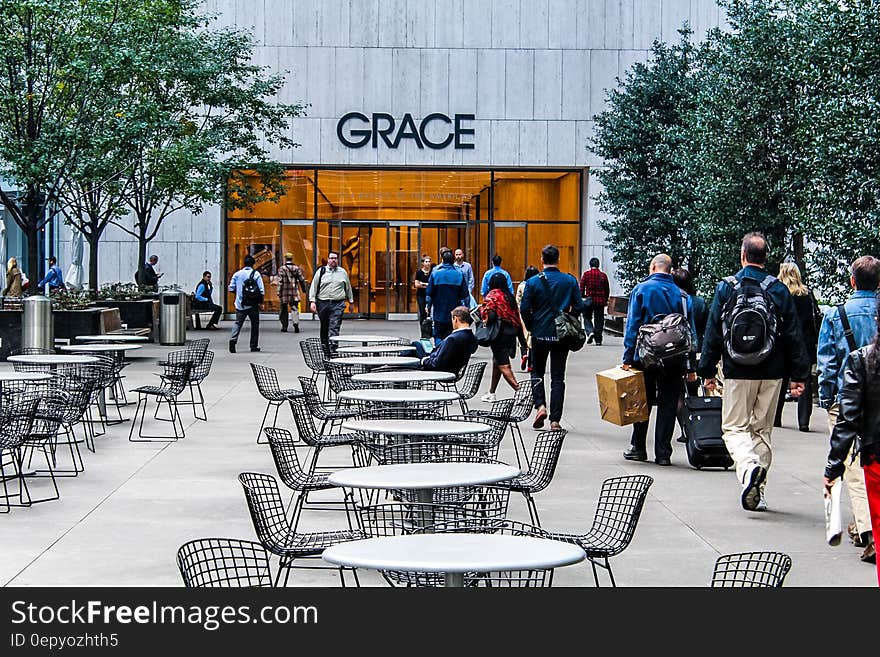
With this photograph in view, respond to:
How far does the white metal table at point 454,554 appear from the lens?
14.9 feet

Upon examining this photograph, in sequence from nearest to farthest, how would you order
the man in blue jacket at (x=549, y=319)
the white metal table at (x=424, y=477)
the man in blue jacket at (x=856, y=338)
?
the white metal table at (x=424, y=477) → the man in blue jacket at (x=856, y=338) → the man in blue jacket at (x=549, y=319)

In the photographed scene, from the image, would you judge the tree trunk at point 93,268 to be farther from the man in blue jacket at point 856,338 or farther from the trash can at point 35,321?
the man in blue jacket at point 856,338

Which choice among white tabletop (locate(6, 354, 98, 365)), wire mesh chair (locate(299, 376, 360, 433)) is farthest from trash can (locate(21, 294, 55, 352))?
wire mesh chair (locate(299, 376, 360, 433))

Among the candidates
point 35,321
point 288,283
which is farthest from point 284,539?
point 288,283

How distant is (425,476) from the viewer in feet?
21.3

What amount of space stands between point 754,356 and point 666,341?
5.96 feet

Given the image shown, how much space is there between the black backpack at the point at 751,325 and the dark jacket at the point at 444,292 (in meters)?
10.0

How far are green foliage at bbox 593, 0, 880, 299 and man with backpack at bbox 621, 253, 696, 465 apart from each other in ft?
13.0

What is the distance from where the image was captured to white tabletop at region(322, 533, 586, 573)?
455 centimetres

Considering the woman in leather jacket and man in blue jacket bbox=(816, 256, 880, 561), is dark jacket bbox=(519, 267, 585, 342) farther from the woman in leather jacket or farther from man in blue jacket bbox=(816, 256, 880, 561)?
the woman in leather jacket

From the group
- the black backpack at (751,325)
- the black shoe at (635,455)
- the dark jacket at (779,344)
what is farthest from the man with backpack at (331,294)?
the black backpack at (751,325)
